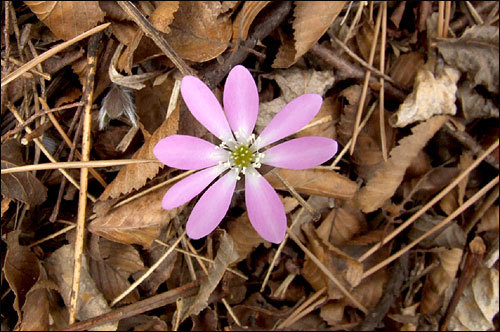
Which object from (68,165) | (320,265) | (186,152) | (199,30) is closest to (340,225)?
(320,265)

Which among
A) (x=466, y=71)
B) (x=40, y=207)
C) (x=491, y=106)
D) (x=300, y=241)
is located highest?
(x=466, y=71)

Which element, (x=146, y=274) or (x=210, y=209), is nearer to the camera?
(x=210, y=209)

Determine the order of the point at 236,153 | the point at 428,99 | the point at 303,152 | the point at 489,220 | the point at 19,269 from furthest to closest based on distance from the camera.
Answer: the point at 489,220 → the point at 428,99 → the point at 19,269 → the point at 236,153 → the point at 303,152

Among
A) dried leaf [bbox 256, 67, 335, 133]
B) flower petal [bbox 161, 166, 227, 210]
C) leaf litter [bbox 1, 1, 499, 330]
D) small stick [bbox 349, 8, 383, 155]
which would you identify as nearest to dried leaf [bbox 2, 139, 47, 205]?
leaf litter [bbox 1, 1, 499, 330]

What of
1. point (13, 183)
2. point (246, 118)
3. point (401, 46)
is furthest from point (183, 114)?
point (401, 46)

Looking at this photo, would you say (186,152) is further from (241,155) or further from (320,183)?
(320,183)

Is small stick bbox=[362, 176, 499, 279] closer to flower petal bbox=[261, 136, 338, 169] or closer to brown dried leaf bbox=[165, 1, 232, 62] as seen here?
flower petal bbox=[261, 136, 338, 169]

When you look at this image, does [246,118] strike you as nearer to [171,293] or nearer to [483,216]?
[171,293]
